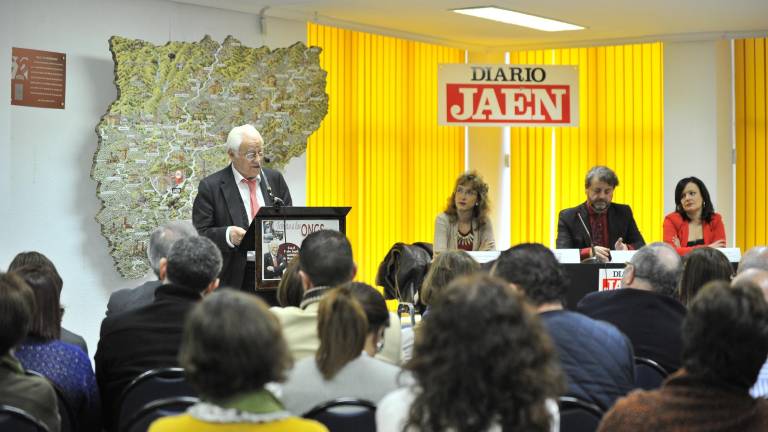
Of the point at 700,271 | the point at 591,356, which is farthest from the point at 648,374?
the point at 700,271

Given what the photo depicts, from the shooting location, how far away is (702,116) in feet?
34.1

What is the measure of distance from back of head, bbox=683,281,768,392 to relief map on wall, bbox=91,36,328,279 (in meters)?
6.03

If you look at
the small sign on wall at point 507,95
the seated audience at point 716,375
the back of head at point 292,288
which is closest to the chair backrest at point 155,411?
the seated audience at point 716,375

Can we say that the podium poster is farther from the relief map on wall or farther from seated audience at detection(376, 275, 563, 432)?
seated audience at detection(376, 275, 563, 432)

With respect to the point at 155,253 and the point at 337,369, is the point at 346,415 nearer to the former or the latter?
the point at 337,369

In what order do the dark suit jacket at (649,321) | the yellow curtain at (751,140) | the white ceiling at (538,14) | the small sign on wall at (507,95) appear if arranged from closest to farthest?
1. the dark suit jacket at (649,321)
2. the white ceiling at (538,14)
3. the small sign on wall at (507,95)
4. the yellow curtain at (751,140)

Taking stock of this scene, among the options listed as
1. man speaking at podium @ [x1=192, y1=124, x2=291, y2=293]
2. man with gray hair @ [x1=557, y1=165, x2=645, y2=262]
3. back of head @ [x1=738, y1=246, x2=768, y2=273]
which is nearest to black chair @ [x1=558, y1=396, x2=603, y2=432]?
back of head @ [x1=738, y1=246, x2=768, y2=273]

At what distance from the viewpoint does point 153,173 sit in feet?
25.9

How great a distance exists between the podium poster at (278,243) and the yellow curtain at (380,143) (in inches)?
159

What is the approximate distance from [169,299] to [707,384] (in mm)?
1979

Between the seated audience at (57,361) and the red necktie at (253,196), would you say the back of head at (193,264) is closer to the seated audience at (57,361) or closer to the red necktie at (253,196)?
the seated audience at (57,361)

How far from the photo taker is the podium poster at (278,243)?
532 centimetres

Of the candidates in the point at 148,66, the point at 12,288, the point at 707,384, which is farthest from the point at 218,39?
the point at 707,384

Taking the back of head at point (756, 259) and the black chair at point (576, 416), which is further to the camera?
the back of head at point (756, 259)
